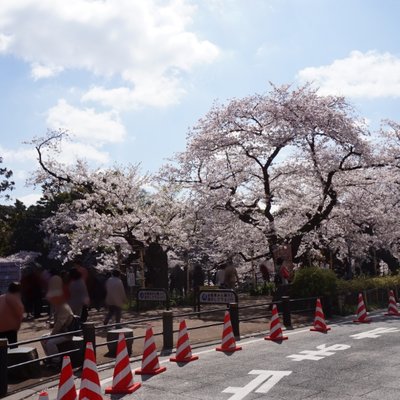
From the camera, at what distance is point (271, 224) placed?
67.5 ft

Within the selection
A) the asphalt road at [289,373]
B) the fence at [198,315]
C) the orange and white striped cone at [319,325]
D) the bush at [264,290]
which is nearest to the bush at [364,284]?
the fence at [198,315]

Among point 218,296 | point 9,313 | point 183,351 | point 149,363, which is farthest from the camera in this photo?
point 218,296

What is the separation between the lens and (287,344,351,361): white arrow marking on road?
9.47 m

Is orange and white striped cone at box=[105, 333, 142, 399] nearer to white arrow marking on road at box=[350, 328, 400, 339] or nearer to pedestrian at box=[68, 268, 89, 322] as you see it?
pedestrian at box=[68, 268, 89, 322]

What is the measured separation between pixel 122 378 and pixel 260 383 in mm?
2157

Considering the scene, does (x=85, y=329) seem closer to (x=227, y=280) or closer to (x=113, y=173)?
(x=227, y=280)

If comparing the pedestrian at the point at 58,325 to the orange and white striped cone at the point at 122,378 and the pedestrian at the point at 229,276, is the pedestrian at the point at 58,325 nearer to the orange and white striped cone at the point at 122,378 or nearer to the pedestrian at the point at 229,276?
the orange and white striped cone at the point at 122,378

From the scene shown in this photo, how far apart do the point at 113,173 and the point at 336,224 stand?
13135 mm

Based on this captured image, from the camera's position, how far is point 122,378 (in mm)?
7703

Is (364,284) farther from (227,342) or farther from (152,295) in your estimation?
(227,342)

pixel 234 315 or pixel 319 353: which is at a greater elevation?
pixel 234 315

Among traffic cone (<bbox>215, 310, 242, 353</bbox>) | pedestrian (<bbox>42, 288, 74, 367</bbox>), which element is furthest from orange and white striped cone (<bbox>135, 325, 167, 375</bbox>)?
traffic cone (<bbox>215, 310, 242, 353</bbox>)

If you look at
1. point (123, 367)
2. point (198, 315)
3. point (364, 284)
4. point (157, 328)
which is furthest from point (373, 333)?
point (364, 284)

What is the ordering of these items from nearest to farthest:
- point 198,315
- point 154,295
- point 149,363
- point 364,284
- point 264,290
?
point 149,363, point 198,315, point 154,295, point 364,284, point 264,290
